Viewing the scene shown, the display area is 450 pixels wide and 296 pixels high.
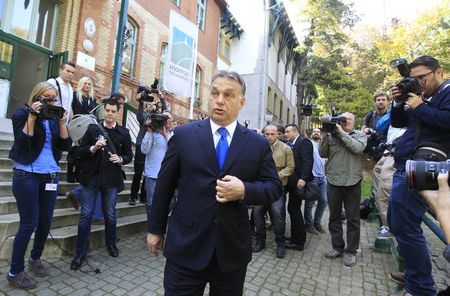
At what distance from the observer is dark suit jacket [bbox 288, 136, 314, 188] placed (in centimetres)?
546

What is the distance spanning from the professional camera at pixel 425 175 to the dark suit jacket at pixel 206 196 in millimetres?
856

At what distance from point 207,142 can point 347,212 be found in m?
3.60

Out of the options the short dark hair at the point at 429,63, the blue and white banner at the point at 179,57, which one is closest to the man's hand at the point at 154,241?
the short dark hair at the point at 429,63

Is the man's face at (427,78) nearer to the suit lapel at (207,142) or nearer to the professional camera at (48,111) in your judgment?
the suit lapel at (207,142)

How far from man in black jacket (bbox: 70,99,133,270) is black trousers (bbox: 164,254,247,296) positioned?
242cm

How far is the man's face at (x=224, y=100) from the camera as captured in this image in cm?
212

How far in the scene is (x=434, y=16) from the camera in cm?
1788

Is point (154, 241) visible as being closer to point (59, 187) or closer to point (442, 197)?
point (442, 197)

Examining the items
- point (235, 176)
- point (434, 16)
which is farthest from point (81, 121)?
point (434, 16)

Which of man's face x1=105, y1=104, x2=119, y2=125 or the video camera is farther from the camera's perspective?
man's face x1=105, y1=104, x2=119, y2=125

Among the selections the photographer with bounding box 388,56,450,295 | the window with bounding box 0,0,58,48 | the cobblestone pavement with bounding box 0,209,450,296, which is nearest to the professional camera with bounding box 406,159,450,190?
the photographer with bounding box 388,56,450,295

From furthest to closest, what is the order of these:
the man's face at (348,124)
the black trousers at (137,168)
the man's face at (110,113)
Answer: the black trousers at (137,168) → the man's face at (348,124) → the man's face at (110,113)

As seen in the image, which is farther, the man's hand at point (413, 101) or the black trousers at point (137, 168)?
the black trousers at point (137, 168)

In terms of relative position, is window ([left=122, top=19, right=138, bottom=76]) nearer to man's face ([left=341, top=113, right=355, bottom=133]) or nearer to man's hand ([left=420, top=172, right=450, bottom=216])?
man's face ([left=341, top=113, right=355, bottom=133])
